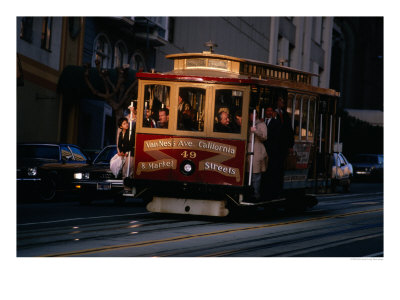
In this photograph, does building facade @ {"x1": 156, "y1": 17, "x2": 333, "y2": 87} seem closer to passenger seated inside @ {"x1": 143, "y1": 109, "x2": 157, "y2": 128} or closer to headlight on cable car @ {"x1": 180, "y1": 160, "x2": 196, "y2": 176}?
passenger seated inside @ {"x1": 143, "y1": 109, "x2": 157, "y2": 128}

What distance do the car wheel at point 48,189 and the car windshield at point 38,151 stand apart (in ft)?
1.89

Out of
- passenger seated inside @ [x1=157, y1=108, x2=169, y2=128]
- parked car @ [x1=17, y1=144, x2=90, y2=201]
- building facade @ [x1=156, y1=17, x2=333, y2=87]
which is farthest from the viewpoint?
building facade @ [x1=156, y1=17, x2=333, y2=87]

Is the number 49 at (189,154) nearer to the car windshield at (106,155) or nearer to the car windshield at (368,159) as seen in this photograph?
the car windshield at (106,155)

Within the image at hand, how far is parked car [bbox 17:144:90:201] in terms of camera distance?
19.5 meters

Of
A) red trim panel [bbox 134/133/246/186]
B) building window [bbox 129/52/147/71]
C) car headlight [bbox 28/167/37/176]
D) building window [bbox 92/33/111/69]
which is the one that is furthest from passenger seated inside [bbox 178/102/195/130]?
building window [bbox 129/52/147/71]

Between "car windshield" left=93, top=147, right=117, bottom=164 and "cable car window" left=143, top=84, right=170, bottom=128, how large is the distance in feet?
16.1

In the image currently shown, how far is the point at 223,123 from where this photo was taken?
48.5 feet

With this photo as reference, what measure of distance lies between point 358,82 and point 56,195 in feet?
143

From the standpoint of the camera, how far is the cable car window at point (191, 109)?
14.8m

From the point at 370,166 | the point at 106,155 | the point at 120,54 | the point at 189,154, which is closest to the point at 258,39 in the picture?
the point at 120,54

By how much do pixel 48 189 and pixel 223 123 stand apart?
642cm

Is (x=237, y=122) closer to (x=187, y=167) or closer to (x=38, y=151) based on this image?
(x=187, y=167)
